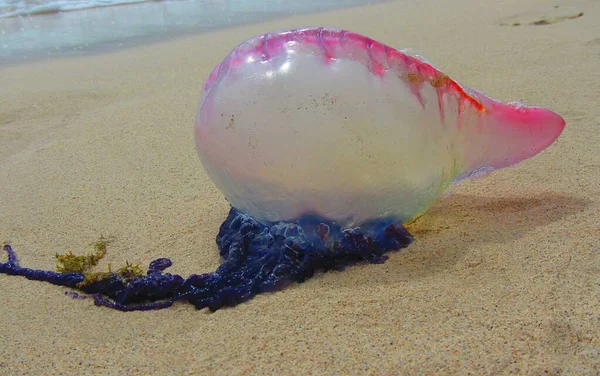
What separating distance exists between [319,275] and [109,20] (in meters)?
6.14

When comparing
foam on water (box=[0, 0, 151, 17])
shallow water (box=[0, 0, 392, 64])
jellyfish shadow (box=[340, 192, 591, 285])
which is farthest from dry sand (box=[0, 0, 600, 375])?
foam on water (box=[0, 0, 151, 17])

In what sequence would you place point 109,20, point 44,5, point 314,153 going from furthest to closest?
point 44,5 < point 109,20 < point 314,153

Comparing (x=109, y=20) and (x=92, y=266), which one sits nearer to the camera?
(x=92, y=266)

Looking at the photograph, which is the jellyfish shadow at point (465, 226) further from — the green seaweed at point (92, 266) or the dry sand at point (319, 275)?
the green seaweed at point (92, 266)

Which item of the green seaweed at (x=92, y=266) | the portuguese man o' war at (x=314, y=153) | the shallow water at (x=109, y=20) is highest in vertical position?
the portuguese man o' war at (x=314, y=153)

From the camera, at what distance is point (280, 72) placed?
1772mm

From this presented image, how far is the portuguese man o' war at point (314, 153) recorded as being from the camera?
176cm

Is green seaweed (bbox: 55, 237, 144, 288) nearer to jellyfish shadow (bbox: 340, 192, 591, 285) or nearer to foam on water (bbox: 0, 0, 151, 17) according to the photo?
jellyfish shadow (bbox: 340, 192, 591, 285)

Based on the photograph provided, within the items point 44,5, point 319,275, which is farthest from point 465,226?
point 44,5

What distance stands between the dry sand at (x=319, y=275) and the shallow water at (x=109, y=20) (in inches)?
84.2

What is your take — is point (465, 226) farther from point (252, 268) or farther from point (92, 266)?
point (92, 266)

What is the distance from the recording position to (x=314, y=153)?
1.75 m

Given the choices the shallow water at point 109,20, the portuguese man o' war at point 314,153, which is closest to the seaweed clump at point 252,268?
the portuguese man o' war at point 314,153

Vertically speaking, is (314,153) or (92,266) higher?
(314,153)
